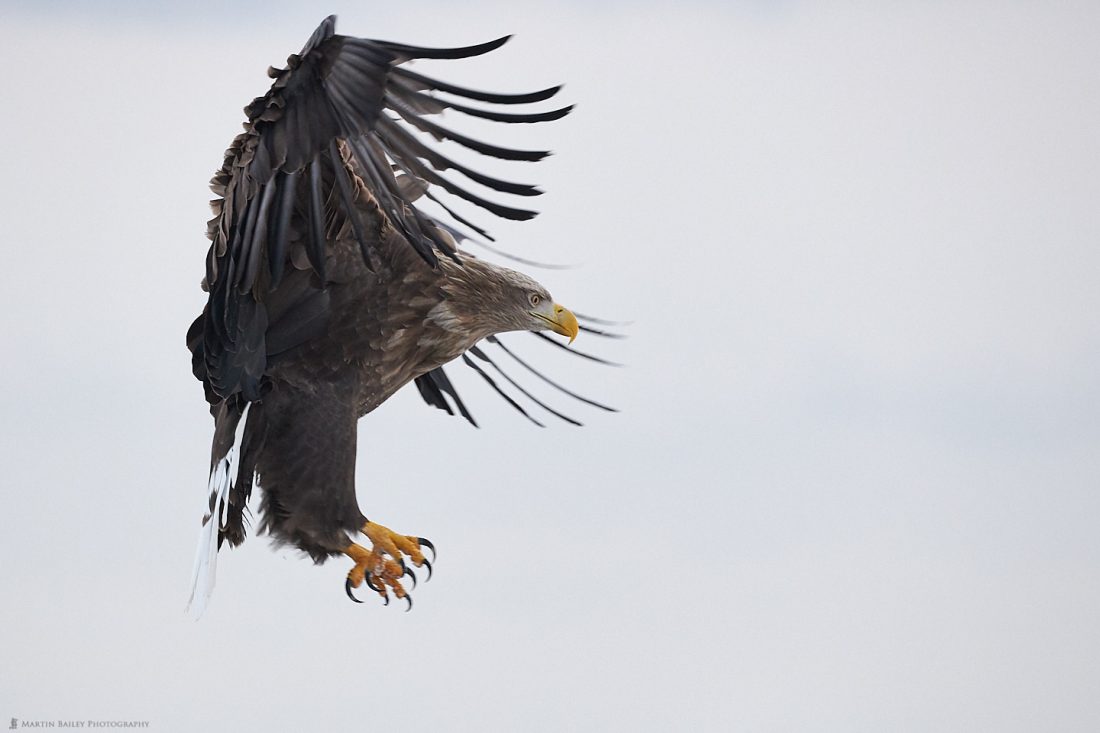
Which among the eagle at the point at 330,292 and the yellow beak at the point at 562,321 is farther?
the yellow beak at the point at 562,321

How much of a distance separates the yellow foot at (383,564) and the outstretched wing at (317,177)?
55cm

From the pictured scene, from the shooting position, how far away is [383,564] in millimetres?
4281

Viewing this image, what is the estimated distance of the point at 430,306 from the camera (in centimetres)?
441

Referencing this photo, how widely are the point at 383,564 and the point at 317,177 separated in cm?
109

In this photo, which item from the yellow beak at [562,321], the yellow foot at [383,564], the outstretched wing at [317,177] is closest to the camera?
the outstretched wing at [317,177]

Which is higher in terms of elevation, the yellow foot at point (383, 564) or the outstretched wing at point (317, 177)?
the outstretched wing at point (317, 177)

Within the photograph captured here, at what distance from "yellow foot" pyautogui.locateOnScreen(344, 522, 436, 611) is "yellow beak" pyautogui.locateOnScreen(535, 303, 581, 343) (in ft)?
2.61

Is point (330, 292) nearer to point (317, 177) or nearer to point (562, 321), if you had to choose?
point (317, 177)

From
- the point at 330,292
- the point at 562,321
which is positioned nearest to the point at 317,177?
the point at 330,292

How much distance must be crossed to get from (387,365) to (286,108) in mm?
847

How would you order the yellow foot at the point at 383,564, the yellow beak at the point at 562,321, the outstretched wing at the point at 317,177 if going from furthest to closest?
1. the yellow beak at the point at 562,321
2. the yellow foot at the point at 383,564
3. the outstretched wing at the point at 317,177

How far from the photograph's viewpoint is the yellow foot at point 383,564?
4.27 meters

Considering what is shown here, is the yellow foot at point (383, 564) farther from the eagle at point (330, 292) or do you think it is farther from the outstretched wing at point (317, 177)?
the outstretched wing at point (317, 177)

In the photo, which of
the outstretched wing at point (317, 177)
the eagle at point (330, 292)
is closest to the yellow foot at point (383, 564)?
the eagle at point (330, 292)
